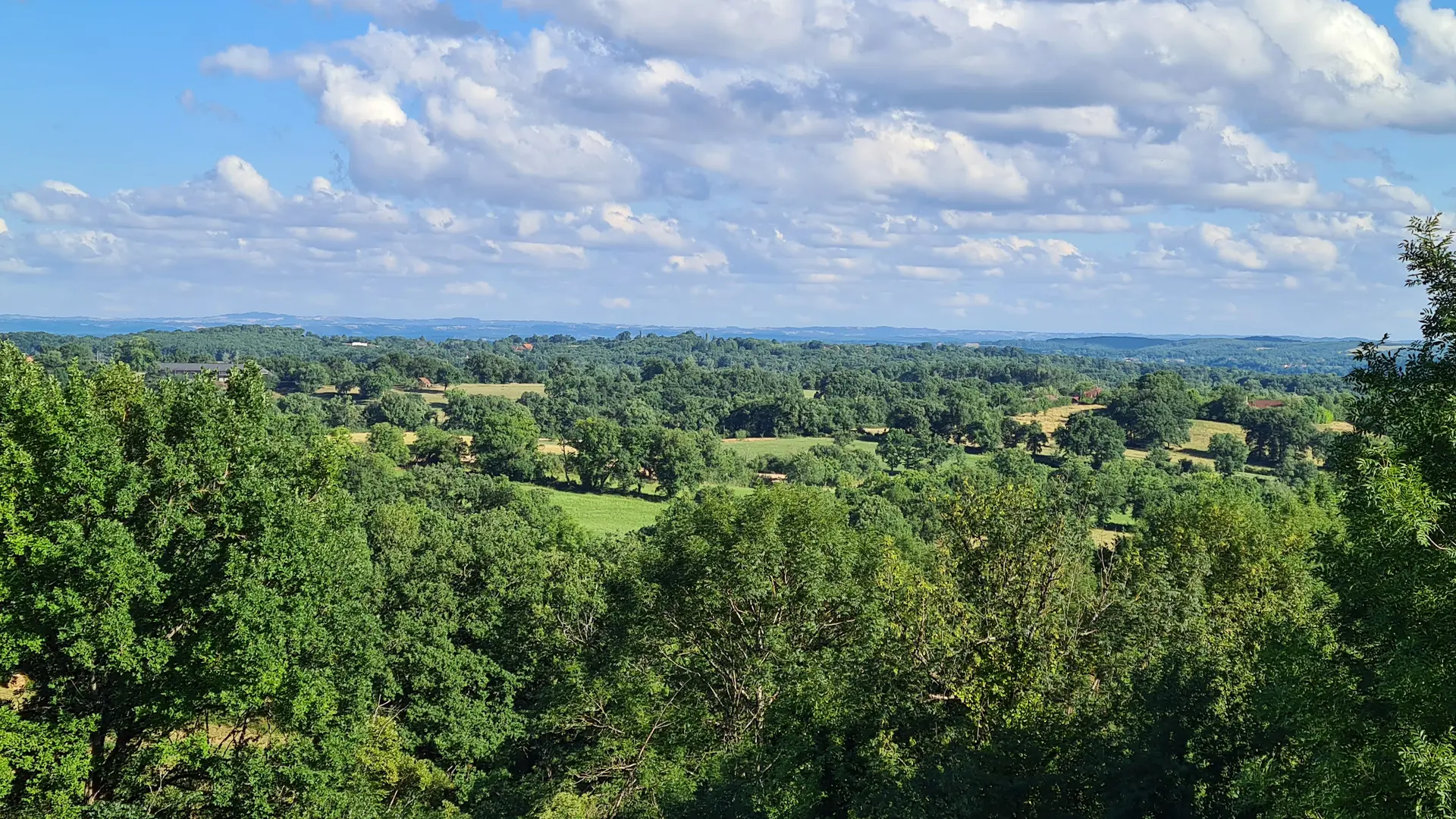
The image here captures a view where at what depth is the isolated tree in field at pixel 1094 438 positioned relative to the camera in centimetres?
12938

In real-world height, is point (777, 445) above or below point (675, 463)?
below

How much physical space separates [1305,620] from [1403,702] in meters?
12.1

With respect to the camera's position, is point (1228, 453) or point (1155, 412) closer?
point (1228, 453)

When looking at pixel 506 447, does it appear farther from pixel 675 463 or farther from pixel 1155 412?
pixel 1155 412

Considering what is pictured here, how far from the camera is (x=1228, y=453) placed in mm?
128750

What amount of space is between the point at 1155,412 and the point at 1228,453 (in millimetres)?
16353

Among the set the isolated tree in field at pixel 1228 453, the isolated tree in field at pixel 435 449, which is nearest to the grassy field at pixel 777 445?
the isolated tree in field at pixel 435 449

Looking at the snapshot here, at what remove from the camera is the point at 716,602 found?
2962cm

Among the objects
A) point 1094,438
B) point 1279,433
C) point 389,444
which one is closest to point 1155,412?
point 1279,433

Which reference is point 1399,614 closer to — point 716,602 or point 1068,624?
point 1068,624

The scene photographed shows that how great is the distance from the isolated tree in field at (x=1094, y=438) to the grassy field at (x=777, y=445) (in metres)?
25.9

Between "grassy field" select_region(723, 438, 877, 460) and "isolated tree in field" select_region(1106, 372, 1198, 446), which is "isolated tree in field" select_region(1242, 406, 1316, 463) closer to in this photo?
"isolated tree in field" select_region(1106, 372, 1198, 446)

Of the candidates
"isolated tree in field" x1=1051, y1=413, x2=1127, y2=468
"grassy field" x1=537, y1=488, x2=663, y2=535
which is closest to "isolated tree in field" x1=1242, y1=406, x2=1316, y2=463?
"isolated tree in field" x1=1051, y1=413, x2=1127, y2=468

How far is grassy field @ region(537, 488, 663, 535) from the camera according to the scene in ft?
282
